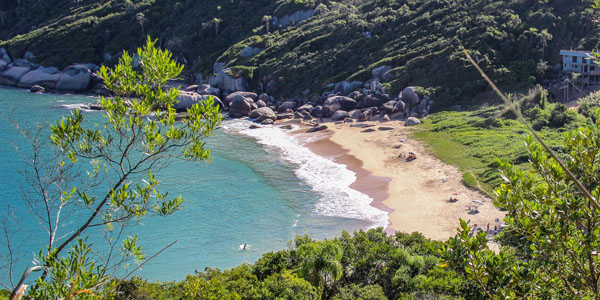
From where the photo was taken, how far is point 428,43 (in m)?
65.9

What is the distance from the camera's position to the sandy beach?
28.0 meters

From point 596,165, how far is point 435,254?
12.3 metres

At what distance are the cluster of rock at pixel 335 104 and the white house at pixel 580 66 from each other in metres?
15.5

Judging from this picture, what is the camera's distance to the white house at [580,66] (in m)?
52.9

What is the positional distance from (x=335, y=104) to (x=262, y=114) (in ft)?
29.9

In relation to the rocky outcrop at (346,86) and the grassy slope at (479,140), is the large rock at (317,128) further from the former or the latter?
the rocky outcrop at (346,86)

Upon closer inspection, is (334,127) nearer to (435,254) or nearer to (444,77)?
(444,77)

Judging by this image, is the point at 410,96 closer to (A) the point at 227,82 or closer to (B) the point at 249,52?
(A) the point at 227,82

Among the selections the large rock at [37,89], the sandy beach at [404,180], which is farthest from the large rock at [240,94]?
the large rock at [37,89]

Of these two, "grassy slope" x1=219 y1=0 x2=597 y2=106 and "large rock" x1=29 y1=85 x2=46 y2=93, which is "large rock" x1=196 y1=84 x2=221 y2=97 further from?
"large rock" x1=29 y1=85 x2=46 y2=93

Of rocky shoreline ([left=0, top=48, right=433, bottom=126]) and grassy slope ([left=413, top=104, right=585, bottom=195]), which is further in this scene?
rocky shoreline ([left=0, top=48, right=433, bottom=126])

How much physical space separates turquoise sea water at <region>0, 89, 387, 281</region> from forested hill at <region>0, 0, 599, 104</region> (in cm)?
2336

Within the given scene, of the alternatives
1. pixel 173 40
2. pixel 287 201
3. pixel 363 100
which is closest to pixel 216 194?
Answer: pixel 287 201

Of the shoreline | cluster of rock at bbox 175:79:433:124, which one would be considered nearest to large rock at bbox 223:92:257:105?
cluster of rock at bbox 175:79:433:124
